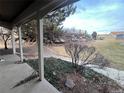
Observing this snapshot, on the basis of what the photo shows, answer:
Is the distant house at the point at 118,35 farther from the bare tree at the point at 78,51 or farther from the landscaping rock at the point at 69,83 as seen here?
the landscaping rock at the point at 69,83

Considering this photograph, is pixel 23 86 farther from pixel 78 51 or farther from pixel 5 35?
pixel 5 35

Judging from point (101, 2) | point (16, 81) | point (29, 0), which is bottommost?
point (16, 81)

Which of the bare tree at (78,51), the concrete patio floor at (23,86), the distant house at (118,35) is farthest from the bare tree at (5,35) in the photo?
the distant house at (118,35)

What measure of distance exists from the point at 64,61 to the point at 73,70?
2.91 feet

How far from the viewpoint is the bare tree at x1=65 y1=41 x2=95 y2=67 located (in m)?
4.64

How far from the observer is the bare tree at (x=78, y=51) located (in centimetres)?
464

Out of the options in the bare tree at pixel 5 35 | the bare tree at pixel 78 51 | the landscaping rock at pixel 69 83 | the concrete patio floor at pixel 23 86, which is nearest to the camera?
the concrete patio floor at pixel 23 86

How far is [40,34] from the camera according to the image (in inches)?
163

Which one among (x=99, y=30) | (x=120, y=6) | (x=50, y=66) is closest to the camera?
(x=120, y=6)

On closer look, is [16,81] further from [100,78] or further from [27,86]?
[100,78]

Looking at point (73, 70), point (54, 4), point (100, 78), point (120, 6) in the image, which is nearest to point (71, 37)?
point (73, 70)

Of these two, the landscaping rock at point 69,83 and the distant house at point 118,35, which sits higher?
the distant house at point 118,35

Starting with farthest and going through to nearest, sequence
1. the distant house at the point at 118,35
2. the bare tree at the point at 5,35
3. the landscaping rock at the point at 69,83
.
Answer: the bare tree at the point at 5,35, the landscaping rock at the point at 69,83, the distant house at the point at 118,35

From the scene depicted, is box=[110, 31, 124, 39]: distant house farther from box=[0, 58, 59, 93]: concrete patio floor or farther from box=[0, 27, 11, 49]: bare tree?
box=[0, 27, 11, 49]: bare tree
